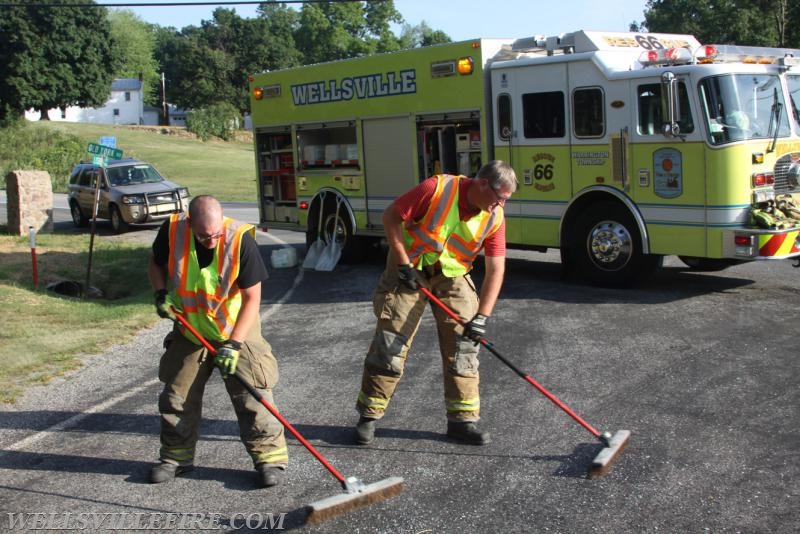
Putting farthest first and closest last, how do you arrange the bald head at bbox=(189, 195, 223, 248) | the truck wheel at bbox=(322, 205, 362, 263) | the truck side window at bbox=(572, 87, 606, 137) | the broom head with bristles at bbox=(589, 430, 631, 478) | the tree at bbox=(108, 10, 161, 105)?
the tree at bbox=(108, 10, 161, 105) < the truck wheel at bbox=(322, 205, 362, 263) < the truck side window at bbox=(572, 87, 606, 137) < the broom head with bristles at bbox=(589, 430, 631, 478) < the bald head at bbox=(189, 195, 223, 248)

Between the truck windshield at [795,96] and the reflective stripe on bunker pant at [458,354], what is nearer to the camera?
the reflective stripe on bunker pant at [458,354]

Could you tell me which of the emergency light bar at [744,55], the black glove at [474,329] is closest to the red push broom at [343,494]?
the black glove at [474,329]

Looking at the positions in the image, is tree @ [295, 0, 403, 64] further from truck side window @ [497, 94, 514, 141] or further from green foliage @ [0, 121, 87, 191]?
truck side window @ [497, 94, 514, 141]

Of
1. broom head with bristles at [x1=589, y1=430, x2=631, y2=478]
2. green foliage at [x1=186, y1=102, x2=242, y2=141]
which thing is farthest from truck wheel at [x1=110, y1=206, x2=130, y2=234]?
green foliage at [x1=186, y1=102, x2=242, y2=141]

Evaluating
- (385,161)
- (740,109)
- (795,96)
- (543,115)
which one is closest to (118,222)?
(385,161)

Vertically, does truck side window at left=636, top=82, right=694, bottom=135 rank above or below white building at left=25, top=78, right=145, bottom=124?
below

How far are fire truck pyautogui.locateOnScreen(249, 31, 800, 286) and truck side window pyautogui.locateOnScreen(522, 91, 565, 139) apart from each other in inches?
0.7

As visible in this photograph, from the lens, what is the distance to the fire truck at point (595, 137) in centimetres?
983

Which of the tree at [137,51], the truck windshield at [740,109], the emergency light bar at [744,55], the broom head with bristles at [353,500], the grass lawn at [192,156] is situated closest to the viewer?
the broom head with bristles at [353,500]

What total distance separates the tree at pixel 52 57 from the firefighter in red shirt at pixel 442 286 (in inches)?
2244

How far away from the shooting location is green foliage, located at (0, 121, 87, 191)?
4459 cm

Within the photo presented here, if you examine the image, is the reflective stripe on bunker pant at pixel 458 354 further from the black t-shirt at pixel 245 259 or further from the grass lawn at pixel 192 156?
the grass lawn at pixel 192 156

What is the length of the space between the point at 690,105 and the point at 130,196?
1520 centimetres

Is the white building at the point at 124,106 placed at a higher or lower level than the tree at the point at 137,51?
lower
